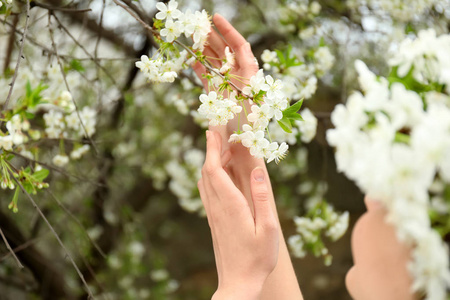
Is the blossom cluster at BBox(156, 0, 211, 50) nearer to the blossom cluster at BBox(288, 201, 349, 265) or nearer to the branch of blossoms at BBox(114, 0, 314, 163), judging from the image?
the branch of blossoms at BBox(114, 0, 314, 163)

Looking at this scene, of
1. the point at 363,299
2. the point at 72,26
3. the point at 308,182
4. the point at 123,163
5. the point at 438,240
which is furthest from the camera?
the point at 308,182

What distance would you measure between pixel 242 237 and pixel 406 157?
537 millimetres

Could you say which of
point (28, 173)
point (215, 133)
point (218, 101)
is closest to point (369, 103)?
point (218, 101)

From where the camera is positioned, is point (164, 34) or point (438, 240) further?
point (164, 34)

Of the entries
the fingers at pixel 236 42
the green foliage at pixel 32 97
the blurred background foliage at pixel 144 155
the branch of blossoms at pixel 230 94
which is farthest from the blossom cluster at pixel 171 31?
→ the blurred background foliage at pixel 144 155

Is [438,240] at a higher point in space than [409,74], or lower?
lower

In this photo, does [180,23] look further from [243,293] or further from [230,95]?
[243,293]

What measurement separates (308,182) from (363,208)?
22.5 inches

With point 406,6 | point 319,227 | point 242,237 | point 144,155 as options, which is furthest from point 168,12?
point 144,155

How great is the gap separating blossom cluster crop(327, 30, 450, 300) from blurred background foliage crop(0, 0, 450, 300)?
1024 mm

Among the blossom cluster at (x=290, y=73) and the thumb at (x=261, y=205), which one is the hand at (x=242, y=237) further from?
the blossom cluster at (x=290, y=73)

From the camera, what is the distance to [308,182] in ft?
13.5

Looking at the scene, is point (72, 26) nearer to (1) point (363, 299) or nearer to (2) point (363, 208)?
(1) point (363, 299)

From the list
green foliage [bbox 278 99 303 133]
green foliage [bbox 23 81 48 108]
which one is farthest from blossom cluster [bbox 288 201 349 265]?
green foliage [bbox 23 81 48 108]
